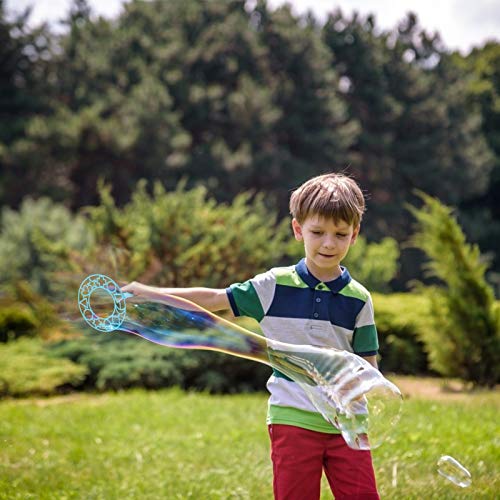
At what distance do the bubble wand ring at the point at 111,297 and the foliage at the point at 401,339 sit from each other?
7.54m

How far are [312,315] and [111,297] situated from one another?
75cm

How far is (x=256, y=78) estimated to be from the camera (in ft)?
109

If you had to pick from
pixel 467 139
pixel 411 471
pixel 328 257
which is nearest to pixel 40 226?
pixel 411 471

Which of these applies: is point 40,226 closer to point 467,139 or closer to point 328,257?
point 328,257

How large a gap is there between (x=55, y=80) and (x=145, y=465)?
27.9 m

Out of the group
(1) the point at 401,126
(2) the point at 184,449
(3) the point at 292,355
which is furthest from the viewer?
(1) the point at 401,126

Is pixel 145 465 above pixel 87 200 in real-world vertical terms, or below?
below

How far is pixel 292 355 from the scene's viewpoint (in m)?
3.00

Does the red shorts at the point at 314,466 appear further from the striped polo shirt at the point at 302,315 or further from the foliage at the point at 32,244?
the foliage at the point at 32,244

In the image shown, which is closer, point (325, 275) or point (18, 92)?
point (325, 275)

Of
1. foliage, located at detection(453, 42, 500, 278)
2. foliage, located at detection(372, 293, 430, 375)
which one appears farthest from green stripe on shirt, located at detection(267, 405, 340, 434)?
foliage, located at detection(453, 42, 500, 278)

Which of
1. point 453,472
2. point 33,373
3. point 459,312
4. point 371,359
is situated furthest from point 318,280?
point 459,312

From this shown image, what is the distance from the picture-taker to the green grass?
469 cm

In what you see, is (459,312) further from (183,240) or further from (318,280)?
(318,280)
